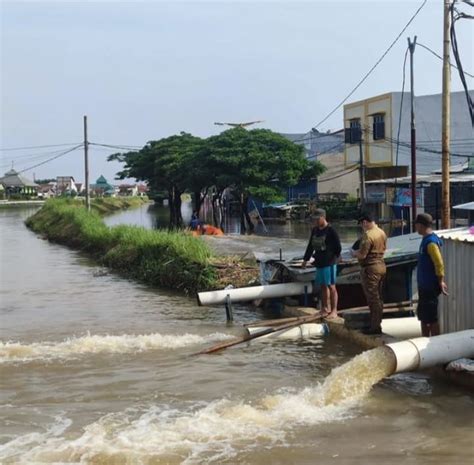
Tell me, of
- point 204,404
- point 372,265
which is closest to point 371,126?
point 372,265

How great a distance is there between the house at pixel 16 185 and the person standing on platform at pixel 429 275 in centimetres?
11501

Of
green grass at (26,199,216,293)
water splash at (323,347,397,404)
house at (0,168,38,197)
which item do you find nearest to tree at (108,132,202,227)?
green grass at (26,199,216,293)

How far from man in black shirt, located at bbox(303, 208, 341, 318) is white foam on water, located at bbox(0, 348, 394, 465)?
3041mm

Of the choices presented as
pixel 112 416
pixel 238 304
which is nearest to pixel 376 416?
pixel 112 416

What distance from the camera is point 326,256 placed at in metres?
10.7

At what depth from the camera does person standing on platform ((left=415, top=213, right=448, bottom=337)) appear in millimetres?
7930

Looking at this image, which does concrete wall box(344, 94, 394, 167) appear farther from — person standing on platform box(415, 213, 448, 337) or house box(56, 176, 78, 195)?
house box(56, 176, 78, 195)

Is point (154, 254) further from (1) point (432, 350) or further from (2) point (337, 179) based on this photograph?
(2) point (337, 179)

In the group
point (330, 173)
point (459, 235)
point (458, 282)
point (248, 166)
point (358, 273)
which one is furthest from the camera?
point (330, 173)

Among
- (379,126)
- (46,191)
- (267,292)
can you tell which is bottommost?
(267,292)

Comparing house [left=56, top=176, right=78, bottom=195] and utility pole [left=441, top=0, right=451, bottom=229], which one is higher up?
house [left=56, top=176, right=78, bottom=195]

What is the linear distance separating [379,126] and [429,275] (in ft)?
119

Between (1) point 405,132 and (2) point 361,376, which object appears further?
(1) point 405,132

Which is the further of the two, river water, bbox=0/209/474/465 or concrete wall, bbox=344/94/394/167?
concrete wall, bbox=344/94/394/167
